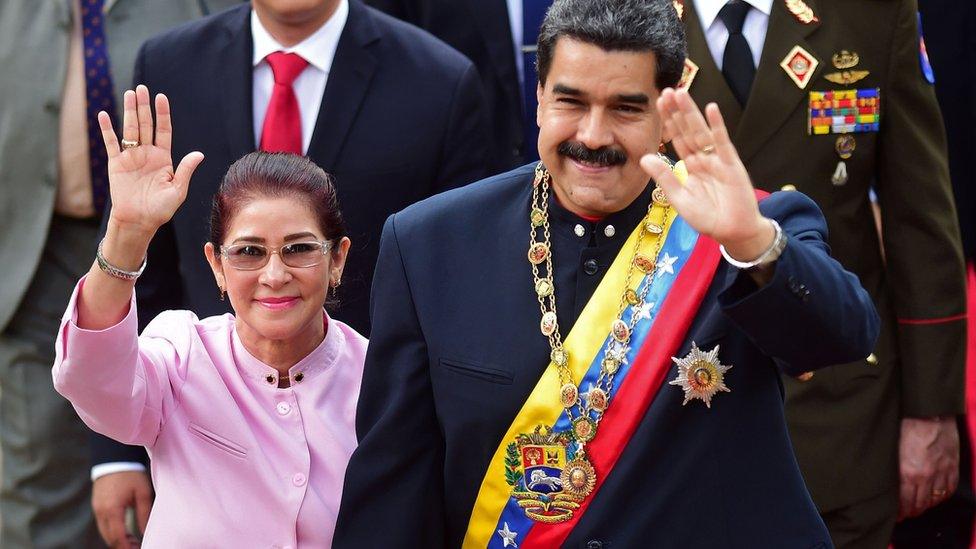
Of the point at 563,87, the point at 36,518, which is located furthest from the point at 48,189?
the point at 563,87

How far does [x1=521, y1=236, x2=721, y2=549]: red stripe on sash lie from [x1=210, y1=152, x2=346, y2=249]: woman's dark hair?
2.77ft

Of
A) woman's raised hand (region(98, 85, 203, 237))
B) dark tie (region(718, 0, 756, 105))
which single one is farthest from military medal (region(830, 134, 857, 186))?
woman's raised hand (region(98, 85, 203, 237))

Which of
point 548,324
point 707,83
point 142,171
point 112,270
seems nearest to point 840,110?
point 707,83

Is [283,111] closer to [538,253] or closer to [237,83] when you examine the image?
[237,83]

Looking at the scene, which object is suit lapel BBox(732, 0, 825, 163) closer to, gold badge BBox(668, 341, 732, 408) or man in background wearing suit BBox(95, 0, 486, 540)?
man in background wearing suit BBox(95, 0, 486, 540)

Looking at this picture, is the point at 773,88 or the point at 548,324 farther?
the point at 773,88

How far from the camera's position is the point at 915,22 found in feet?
15.4

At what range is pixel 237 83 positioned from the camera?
15.6 feet

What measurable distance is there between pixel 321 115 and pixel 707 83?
981 mm

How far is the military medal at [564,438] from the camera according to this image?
3.47 m

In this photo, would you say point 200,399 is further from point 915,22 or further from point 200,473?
point 915,22

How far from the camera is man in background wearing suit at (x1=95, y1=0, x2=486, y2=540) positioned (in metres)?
4.67

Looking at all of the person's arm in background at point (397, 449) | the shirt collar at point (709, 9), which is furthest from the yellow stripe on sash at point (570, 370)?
the shirt collar at point (709, 9)

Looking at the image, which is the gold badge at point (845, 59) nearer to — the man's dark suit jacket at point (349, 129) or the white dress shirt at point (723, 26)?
the white dress shirt at point (723, 26)
